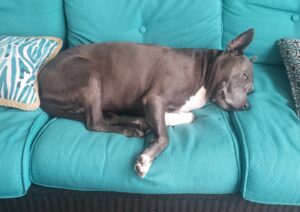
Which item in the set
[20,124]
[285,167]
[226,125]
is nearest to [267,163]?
[285,167]

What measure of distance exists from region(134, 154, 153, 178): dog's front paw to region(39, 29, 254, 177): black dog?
0.26 m

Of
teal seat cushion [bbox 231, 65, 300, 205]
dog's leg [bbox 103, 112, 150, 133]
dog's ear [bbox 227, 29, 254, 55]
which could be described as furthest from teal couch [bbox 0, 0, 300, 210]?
dog's ear [bbox 227, 29, 254, 55]

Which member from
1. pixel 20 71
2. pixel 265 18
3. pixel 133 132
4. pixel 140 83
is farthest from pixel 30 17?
pixel 265 18

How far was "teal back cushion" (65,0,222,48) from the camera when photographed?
2201mm

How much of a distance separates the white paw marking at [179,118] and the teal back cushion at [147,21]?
558 mm

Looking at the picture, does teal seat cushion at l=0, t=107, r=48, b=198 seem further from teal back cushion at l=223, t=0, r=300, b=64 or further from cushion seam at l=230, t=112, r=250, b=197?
teal back cushion at l=223, t=0, r=300, b=64

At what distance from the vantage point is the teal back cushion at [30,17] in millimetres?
2240

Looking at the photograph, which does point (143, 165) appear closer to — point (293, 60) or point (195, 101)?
point (195, 101)

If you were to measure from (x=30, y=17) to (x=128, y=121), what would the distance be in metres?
0.98

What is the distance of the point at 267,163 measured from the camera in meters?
1.58

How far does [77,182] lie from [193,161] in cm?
55

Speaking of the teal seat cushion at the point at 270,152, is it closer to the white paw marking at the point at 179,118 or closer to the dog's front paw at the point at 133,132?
the white paw marking at the point at 179,118

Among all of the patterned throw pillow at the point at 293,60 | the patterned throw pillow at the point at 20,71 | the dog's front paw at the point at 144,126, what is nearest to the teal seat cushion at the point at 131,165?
the dog's front paw at the point at 144,126

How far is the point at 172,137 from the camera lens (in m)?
1.76
